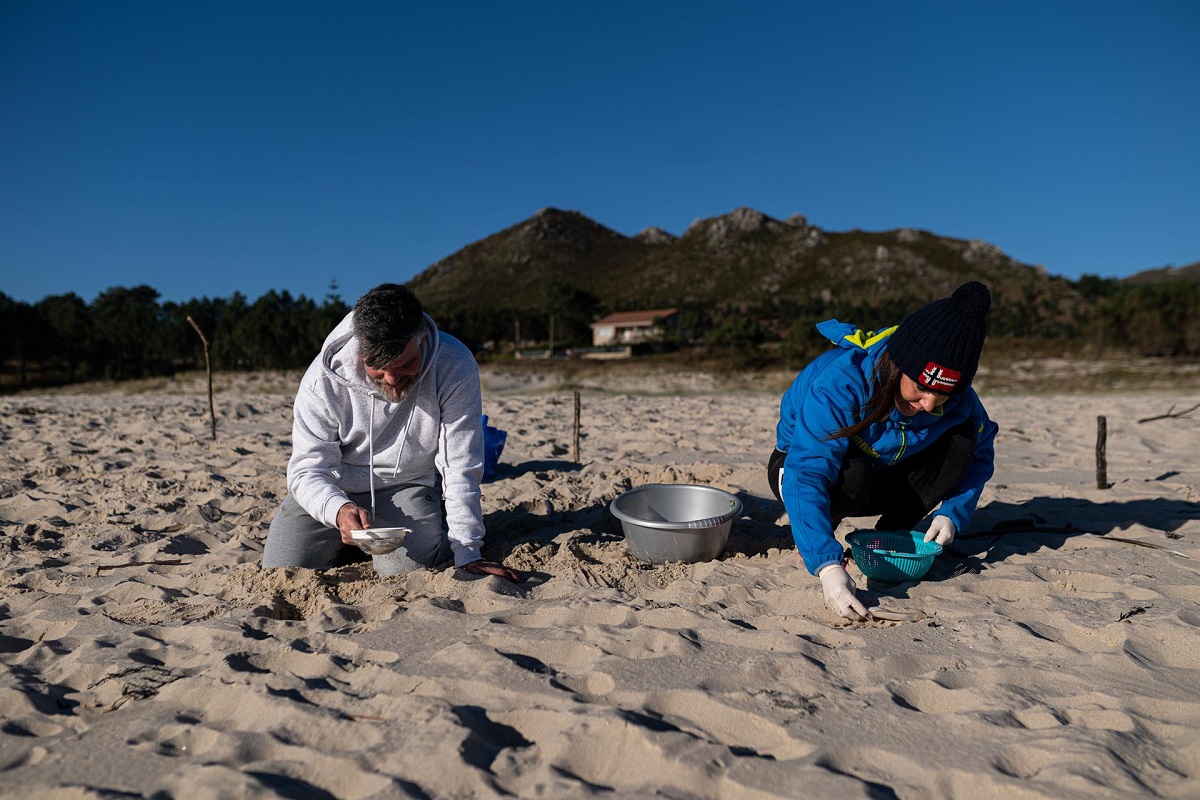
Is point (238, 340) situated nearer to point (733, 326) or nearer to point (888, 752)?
point (733, 326)

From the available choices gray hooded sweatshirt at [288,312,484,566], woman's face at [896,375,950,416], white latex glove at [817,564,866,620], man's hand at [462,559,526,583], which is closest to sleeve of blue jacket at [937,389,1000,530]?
woman's face at [896,375,950,416]

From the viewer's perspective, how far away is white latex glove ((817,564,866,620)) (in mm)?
2188

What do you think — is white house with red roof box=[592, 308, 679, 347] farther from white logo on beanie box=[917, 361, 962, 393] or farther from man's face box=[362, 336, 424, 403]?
white logo on beanie box=[917, 361, 962, 393]

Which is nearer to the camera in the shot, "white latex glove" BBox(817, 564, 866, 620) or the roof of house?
"white latex glove" BBox(817, 564, 866, 620)

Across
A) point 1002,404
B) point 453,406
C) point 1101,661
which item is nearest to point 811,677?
point 1101,661

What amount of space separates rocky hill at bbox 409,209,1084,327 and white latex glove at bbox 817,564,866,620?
38514mm

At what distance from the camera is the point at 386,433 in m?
2.84

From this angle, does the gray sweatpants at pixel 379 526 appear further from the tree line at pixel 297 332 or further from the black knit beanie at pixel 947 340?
the tree line at pixel 297 332

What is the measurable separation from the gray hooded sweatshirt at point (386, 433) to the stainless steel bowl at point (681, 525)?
65cm

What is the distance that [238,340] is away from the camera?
23.0 metres

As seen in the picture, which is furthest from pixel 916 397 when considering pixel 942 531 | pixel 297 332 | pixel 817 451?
pixel 297 332

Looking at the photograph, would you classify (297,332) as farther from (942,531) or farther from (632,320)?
(942,531)

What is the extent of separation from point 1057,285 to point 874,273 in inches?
512

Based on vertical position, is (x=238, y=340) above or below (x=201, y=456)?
above
